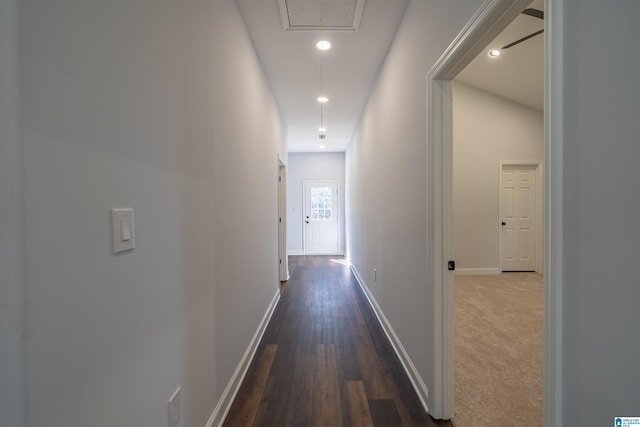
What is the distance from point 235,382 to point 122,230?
5.12ft

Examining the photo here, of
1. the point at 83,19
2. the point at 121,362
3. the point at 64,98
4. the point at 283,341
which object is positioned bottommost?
the point at 283,341

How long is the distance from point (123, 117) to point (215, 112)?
858 millimetres

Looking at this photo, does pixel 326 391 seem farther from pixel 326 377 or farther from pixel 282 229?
pixel 282 229

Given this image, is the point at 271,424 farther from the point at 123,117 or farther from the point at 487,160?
the point at 487,160

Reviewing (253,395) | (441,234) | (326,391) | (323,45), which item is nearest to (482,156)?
(323,45)

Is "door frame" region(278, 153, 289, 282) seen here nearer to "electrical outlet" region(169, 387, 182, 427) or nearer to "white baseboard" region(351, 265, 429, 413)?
"white baseboard" region(351, 265, 429, 413)

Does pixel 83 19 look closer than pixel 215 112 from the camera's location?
Yes

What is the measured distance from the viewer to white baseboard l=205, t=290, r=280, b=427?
157cm

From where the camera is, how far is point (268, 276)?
329cm

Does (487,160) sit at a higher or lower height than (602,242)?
higher

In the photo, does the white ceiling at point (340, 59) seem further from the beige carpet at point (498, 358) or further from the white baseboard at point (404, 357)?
the beige carpet at point (498, 358)

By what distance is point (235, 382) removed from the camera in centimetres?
190

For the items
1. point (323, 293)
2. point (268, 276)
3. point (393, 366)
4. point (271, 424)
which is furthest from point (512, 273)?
point (271, 424)

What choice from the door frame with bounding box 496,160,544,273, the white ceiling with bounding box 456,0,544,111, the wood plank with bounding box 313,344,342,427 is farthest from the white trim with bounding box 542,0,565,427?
the door frame with bounding box 496,160,544,273
